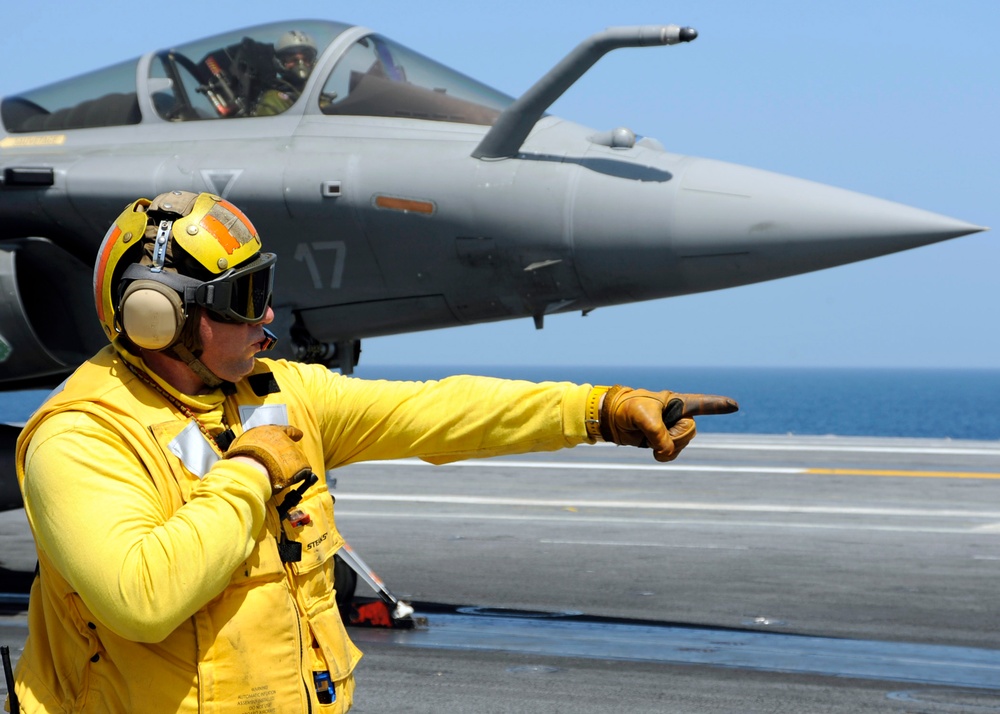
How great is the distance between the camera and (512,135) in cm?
719

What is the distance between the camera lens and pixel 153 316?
2760mm

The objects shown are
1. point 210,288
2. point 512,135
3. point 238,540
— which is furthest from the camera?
point 512,135

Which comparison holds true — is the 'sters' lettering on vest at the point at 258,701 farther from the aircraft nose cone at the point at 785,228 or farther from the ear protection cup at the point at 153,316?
the aircraft nose cone at the point at 785,228

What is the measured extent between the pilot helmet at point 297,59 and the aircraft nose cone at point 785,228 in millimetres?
2678

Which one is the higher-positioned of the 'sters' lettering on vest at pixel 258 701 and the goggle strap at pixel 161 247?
the goggle strap at pixel 161 247

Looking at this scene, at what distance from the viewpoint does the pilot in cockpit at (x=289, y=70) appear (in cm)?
782

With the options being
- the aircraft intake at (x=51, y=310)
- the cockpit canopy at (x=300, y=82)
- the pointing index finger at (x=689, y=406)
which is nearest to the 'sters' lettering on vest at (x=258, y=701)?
the pointing index finger at (x=689, y=406)

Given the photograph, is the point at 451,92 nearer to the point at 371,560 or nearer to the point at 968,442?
the point at 371,560

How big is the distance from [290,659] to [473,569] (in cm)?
709

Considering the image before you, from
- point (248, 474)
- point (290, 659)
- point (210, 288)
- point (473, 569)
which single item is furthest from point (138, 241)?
point (473, 569)

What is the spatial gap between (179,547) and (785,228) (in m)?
4.87

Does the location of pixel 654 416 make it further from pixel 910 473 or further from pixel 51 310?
pixel 910 473

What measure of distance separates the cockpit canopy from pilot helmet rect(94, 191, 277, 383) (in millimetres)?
4840

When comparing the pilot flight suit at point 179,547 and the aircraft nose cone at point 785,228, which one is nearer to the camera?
the pilot flight suit at point 179,547
